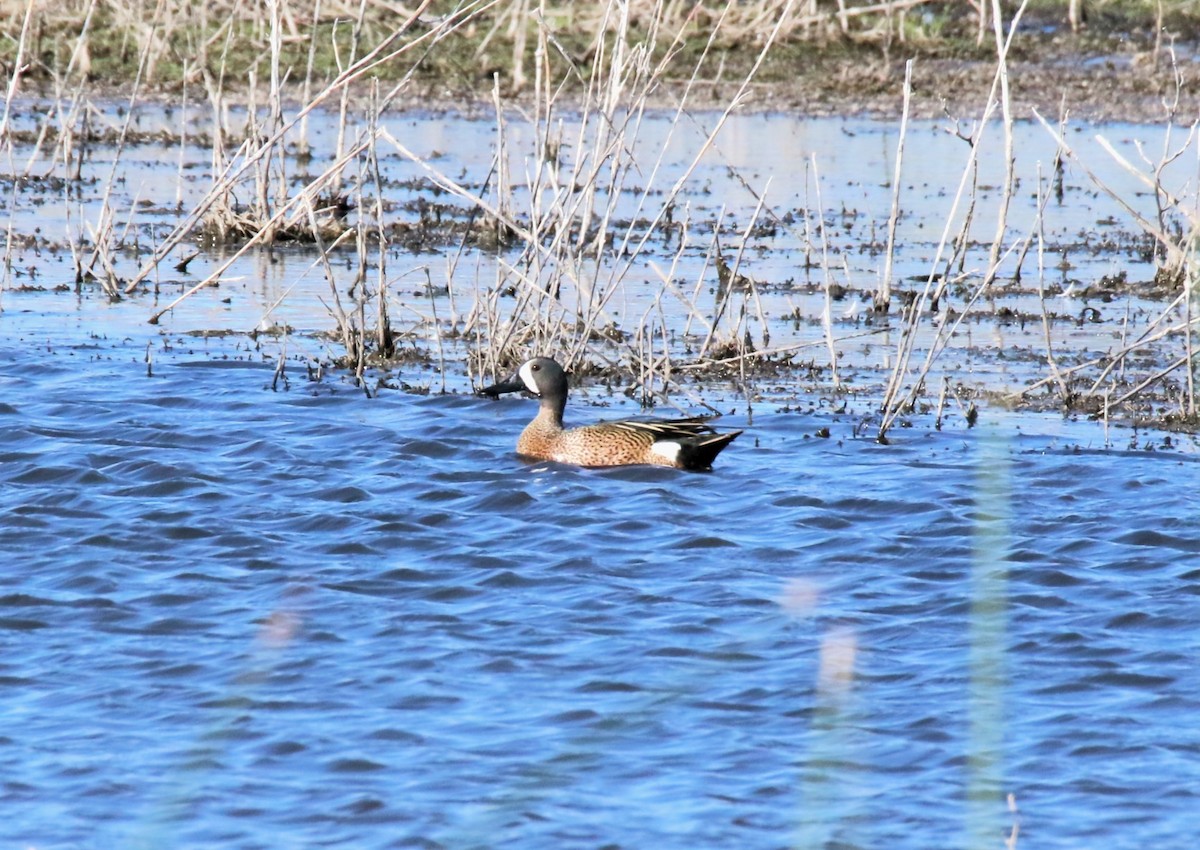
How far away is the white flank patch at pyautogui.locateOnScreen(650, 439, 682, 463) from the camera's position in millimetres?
7906

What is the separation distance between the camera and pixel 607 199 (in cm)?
1261

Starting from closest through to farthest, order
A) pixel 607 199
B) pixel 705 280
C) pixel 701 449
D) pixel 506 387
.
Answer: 1. pixel 701 449
2. pixel 506 387
3. pixel 705 280
4. pixel 607 199

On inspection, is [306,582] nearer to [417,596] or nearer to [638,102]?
[417,596]

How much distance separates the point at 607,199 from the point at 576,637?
7206mm

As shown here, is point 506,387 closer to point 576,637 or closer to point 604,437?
point 604,437

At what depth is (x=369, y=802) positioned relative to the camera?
4469mm

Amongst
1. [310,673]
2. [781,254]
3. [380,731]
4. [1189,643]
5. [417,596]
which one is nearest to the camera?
[380,731]

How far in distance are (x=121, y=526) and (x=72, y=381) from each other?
2.65 m

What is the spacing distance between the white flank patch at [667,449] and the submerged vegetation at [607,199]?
0.91m

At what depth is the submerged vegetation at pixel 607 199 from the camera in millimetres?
8625

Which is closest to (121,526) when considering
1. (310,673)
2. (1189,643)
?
(310,673)

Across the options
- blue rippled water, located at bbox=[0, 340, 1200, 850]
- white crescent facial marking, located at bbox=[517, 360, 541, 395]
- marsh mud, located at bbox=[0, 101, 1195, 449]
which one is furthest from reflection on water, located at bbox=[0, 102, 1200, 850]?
white crescent facial marking, located at bbox=[517, 360, 541, 395]

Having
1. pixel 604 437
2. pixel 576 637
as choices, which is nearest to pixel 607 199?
pixel 604 437

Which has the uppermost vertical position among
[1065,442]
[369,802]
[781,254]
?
[781,254]
